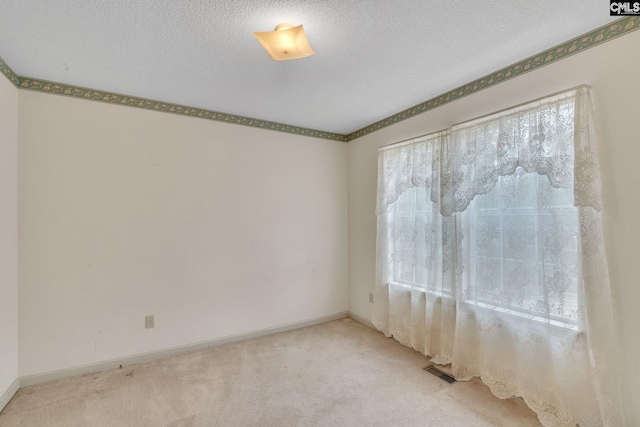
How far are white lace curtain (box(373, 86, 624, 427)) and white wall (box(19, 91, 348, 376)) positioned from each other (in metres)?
1.44

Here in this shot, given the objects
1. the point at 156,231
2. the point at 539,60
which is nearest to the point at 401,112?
the point at 539,60

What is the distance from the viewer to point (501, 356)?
2.13 metres

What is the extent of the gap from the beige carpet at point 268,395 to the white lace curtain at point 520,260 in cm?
26

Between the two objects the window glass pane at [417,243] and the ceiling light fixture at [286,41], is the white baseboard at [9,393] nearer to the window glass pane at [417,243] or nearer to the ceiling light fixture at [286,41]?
the ceiling light fixture at [286,41]

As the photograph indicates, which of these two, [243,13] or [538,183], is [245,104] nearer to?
[243,13]

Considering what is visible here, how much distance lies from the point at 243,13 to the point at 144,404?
8.82 feet

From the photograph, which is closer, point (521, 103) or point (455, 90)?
point (521, 103)

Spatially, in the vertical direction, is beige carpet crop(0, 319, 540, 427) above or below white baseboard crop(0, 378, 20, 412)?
below

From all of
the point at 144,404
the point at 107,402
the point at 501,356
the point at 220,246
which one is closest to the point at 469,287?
the point at 501,356

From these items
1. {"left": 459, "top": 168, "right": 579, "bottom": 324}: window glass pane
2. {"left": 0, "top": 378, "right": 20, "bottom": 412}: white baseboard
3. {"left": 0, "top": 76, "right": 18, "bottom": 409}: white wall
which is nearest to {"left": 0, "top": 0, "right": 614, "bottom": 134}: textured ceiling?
{"left": 0, "top": 76, "right": 18, "bottom": 409}: white wall

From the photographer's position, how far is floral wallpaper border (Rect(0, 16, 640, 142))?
67.6 inches

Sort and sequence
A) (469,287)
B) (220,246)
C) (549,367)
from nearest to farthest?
(549,367) → (469,287) → (220,246)

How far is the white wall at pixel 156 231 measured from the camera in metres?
2.32

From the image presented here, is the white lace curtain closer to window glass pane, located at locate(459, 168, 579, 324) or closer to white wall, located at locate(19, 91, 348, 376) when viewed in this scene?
window glass pane, located at locate(459, 168, 579, 324)
